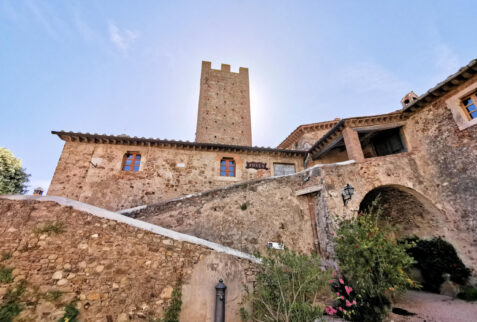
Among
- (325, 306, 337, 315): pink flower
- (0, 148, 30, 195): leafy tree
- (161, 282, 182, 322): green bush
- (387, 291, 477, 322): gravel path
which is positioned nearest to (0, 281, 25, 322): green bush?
(161, 282, 182, 322): green bush

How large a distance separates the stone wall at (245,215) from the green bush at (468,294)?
4478 mm

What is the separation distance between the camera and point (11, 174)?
11250mm

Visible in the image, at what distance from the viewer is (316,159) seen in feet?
39.4

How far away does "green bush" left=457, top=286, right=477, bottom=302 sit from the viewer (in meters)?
6.07

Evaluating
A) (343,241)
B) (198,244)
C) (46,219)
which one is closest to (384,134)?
(343,241)

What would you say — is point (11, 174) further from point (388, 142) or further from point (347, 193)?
point (388, 142)

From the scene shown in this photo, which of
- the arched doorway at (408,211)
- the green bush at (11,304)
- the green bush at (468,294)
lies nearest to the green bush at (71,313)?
the green bush at (11,304)

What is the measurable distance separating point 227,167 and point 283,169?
→ 10.6ft

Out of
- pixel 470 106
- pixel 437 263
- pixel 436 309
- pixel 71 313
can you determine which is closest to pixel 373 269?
pixel 436 309

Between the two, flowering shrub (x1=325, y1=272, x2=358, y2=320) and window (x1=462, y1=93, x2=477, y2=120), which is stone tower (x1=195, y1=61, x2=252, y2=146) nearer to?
window (x1=462, y1=93, x2=477, y2=120)

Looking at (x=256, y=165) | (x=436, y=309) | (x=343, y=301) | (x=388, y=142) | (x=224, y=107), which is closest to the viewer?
(x=343, y=301)

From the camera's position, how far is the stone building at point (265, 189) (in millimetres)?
4141

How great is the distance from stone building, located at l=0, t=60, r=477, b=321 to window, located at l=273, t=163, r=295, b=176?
15.8 inches

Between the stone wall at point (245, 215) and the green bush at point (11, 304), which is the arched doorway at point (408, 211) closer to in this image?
the stone wall at point (245, 215)
